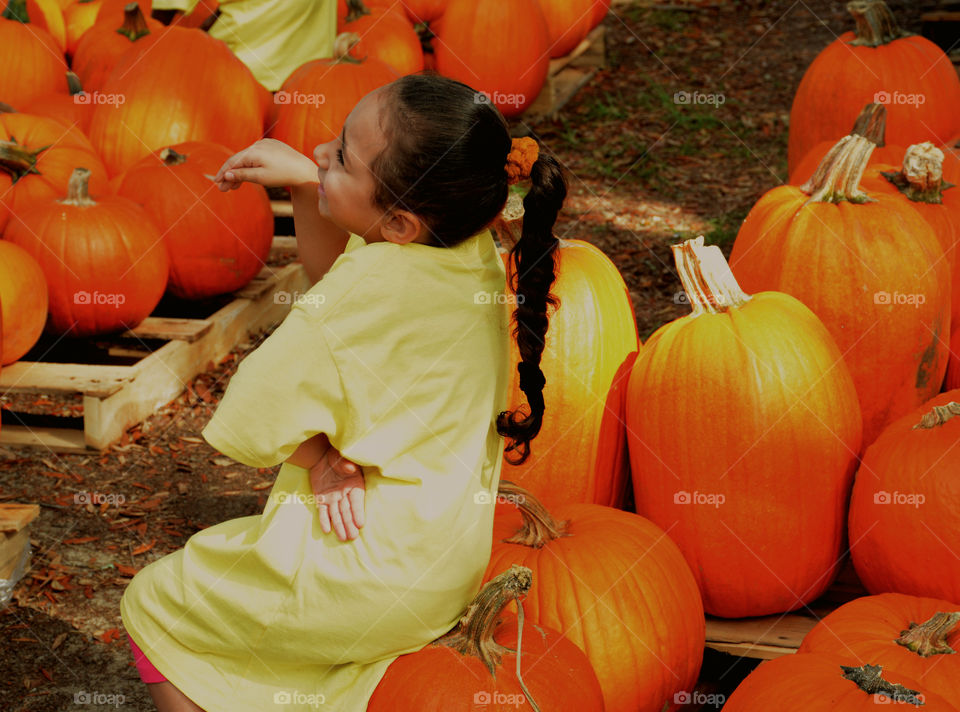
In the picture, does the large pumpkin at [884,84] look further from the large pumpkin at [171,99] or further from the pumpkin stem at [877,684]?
the pumpkin stem at [877,684]

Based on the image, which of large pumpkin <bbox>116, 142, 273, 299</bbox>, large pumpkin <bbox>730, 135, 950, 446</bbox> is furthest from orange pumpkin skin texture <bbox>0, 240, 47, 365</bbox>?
large pumpkin <bbox>730, 135, 950, 446</bbox>

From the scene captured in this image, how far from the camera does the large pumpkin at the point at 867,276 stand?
2.81m

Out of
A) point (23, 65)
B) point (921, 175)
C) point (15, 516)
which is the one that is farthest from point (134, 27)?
point (921, 175)

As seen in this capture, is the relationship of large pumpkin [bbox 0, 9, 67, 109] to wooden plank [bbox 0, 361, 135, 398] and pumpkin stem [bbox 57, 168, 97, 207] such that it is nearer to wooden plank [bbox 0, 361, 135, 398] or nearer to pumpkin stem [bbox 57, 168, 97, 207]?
pumpkin stem [bbox 57, 168, 97, 207]

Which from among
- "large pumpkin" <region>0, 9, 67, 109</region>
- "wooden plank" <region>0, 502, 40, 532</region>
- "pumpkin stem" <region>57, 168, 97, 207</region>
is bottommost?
"wooden plank" <region>0, 502, 40, 532</region>

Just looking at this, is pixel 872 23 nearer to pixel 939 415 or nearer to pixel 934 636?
pixel 939 415

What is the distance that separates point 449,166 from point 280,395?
0.46 metres

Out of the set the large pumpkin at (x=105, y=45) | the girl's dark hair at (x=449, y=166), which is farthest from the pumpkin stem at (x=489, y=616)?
the large pumpkin at (x=105, y=45)

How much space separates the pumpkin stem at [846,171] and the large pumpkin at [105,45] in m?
3.20

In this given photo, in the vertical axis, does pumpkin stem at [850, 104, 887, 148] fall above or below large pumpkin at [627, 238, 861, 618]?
above

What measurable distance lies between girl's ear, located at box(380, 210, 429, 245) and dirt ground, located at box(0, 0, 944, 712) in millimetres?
1357

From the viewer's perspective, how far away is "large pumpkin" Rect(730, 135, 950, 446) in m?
2.81

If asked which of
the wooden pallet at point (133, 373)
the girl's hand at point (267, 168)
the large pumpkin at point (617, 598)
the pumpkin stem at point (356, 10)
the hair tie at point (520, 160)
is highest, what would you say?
the hair tie at point (520, 160)

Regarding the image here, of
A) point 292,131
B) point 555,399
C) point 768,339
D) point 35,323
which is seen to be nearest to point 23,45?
point 292,131
